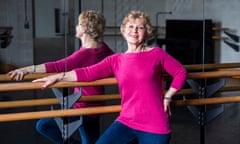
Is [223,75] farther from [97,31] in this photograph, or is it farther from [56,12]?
[56,12]

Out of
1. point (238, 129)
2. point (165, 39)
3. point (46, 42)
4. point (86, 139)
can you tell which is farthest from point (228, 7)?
point (86, 139)

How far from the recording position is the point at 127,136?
74.8 inches

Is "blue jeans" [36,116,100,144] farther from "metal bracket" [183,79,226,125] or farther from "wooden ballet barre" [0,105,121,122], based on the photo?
"metal bracket" [183,79,226,125]

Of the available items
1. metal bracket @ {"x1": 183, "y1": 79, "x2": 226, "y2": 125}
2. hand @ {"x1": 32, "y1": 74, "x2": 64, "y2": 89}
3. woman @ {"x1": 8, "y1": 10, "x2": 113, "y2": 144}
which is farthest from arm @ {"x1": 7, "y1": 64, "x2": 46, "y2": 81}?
metal bracket @ {"x1": 183, "y1": 79, "x2": 226, "y2": 125}

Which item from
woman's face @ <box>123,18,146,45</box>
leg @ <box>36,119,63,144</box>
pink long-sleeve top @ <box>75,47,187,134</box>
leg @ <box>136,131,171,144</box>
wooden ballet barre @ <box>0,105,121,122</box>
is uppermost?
woman's face @ <box>123,18,146,45</box>

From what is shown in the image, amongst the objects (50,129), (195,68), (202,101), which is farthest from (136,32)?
(195,68)

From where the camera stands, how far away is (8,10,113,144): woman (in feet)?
7.18

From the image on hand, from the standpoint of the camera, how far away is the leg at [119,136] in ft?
6.19

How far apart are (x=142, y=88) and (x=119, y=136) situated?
0.24 m

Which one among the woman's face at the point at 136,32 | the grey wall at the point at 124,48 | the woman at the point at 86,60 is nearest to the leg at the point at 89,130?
the woman at the point at 86,60

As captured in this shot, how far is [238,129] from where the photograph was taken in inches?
157

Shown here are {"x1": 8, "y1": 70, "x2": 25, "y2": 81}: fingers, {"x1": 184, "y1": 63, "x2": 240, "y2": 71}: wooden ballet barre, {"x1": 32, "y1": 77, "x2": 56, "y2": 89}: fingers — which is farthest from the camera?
{"x1": 184, "y1": 63, "x2": 240, "y2": 71}: wooden ballet barre

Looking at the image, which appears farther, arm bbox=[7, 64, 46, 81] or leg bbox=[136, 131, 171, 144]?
arm bbox=[7, 64, 46, 81]

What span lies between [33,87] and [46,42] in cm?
151
